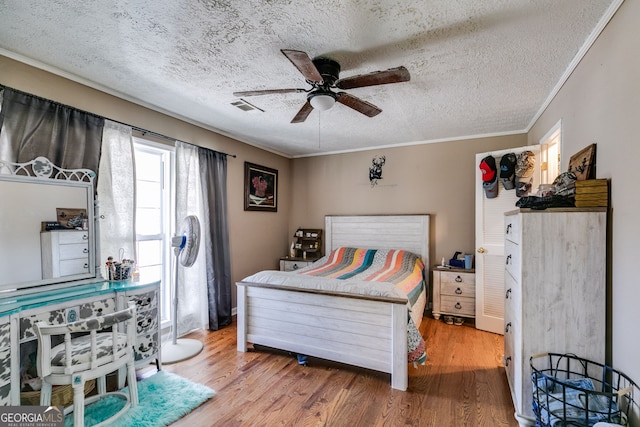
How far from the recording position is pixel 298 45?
6.49 ft

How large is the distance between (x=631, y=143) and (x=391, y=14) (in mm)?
1384

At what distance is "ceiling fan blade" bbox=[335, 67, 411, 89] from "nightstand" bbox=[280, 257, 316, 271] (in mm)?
3179

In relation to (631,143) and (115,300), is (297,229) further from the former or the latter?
(631,143)

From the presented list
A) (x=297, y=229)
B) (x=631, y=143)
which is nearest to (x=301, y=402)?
(x=631, y=143)


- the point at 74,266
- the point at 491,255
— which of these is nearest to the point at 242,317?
the point at 74,266

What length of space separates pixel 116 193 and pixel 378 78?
97.0 inches

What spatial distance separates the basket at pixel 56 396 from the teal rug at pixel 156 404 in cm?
13

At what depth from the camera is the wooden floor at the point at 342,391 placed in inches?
77.3

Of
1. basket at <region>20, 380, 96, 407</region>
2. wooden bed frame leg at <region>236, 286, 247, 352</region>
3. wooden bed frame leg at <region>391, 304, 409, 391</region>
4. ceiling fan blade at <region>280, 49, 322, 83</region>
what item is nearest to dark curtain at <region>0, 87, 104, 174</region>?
basket at <region>20, 380, 96, 407</region>

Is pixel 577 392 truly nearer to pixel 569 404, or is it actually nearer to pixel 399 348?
pixel 569 404

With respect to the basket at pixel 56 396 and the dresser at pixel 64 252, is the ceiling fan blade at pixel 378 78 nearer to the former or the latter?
the dresser at pixel 64 252

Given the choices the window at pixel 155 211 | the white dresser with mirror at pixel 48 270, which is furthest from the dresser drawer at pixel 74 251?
the window at pixel 155 211

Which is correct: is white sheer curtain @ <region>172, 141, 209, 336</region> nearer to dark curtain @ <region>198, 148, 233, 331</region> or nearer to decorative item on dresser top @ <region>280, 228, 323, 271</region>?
dark curtain @ <region>198, 148, 233, 331</region>

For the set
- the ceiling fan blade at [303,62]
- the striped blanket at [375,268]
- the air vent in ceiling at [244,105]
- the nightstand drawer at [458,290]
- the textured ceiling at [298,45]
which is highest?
the textured ceiling at [298,45]
